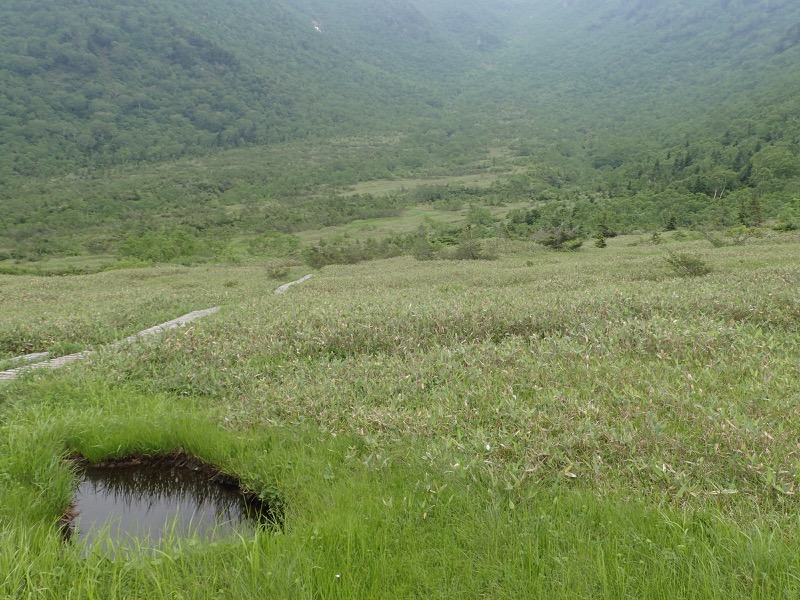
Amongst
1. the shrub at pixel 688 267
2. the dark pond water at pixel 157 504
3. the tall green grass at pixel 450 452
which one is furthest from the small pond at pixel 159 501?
the shrub at pixel 688 267

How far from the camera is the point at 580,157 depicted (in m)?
179

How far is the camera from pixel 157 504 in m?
5.29

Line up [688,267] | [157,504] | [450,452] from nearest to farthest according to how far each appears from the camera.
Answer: [450,452]
[157,504]
[688,267]

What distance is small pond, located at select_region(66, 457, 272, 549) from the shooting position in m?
4.73

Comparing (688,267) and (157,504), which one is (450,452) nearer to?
(157,504)

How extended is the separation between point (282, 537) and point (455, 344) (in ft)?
18.3

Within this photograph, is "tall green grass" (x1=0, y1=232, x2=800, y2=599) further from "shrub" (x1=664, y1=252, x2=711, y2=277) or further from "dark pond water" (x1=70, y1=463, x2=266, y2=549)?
"shrub" (x1=664, y1=252, x2=711, y2=277)

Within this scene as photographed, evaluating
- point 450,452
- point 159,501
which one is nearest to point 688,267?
point 450,452

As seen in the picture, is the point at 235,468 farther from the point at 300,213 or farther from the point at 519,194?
the point at 519,194

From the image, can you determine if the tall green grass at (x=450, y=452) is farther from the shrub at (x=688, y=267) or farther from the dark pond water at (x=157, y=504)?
the shrub at (x=688, y=267)

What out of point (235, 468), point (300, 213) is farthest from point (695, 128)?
point (235, 468)

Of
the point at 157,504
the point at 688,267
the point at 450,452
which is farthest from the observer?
the point at 688,267

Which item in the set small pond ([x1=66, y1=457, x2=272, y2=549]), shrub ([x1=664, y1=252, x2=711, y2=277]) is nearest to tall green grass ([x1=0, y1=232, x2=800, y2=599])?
small pond ([x1=66, y1=457, x2=272, y2=549])

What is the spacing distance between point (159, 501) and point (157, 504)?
49mm
